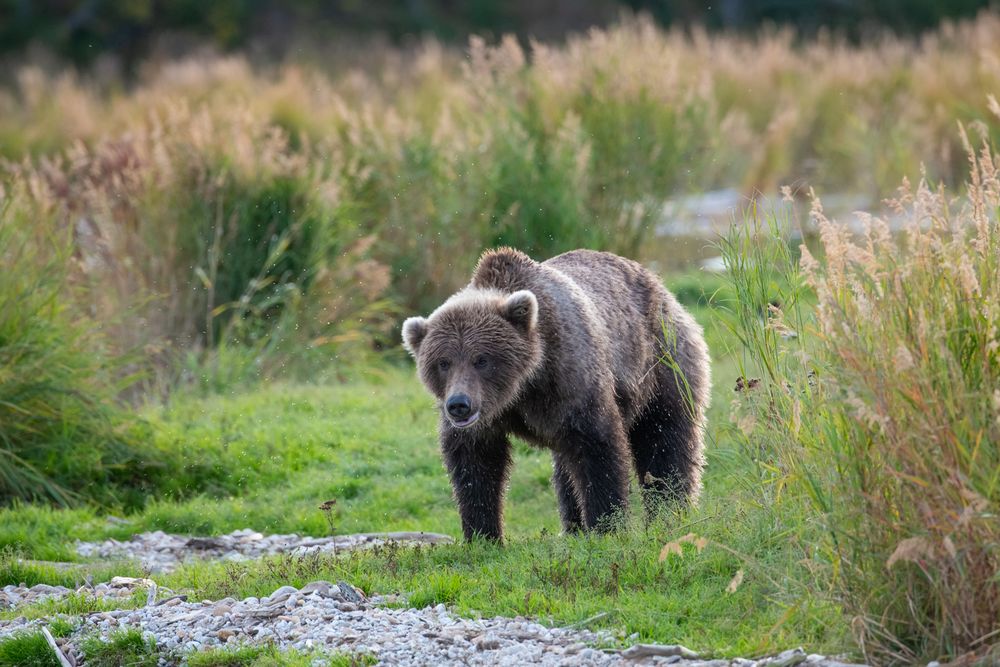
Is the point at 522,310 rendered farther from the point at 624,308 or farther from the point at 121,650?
the point at 121,650

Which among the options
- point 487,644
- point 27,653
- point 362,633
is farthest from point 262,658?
point 27,653

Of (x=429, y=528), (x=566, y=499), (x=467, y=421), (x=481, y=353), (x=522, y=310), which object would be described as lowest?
(x=429, y=528)

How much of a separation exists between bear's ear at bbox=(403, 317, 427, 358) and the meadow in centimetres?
115

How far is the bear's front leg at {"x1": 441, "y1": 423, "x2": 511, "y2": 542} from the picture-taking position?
726cm

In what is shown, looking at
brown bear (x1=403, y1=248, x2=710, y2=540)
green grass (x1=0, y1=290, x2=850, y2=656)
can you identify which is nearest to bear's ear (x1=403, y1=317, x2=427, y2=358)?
brown bear (x1=403, y1=248, x2=710, y2=540)

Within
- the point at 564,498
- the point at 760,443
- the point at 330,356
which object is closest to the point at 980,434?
the point at 760,443

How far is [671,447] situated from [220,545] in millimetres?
2782

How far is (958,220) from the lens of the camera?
5422 mm

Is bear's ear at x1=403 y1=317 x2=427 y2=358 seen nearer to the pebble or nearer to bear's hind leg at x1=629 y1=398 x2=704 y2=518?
bear's hind leg at x1=629 y1=398 x2=704 y2=518

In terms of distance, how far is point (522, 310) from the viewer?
23.3 ft

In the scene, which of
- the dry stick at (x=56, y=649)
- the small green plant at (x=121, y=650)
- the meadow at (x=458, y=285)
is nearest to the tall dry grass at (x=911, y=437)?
the meadow at (x=458, y=285)

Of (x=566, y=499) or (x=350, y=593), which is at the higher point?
(x=350, y=593)

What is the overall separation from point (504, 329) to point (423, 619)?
1725 millimetres

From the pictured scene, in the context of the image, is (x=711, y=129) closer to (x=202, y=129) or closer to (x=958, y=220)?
(x=202, y=129)
